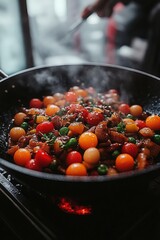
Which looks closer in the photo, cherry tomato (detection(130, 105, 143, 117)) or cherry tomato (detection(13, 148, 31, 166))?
cherry tomato (detection(13, 148, 31, 166))

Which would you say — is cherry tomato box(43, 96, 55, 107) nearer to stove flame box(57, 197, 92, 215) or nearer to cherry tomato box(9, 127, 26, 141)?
cherry tomato box(9, 127, 26, 141)

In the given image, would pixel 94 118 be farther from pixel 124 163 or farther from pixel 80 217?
pixel 80 217

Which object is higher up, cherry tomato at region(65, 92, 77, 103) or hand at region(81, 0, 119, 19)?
hand at region(81, 0, 119, 19)

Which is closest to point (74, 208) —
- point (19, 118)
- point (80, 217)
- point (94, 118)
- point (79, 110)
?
point (80, 217)

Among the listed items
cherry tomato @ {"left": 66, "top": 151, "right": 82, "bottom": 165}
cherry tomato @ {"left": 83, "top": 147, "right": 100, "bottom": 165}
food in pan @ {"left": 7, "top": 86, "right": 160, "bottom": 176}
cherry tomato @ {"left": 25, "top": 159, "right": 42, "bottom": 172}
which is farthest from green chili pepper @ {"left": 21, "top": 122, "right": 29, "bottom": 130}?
cherry tomato @ {"left": 83, "top": 147, "right": 100, "bottom": 165}

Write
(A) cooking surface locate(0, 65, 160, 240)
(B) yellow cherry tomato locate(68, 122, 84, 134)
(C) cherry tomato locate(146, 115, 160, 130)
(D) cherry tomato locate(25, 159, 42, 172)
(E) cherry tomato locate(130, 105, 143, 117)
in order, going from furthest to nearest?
(E) cherry tomato locate(130, 105, 143, 117) < (C) cherry tomato locate(146, 115, 160, 130) < (B) yellow cherry tomato locate(68, 122, 84, 134) < (D) cherry tomato locate(25, 159, 42, 172) < (A) cooking surface locate(0, 65, 160, 240)

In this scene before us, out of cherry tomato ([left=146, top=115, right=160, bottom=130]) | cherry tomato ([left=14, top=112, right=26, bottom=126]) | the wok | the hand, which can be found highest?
the hand

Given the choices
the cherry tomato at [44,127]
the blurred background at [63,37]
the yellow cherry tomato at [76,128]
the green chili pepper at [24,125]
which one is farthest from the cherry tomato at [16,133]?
the blurred background at [63,37]
